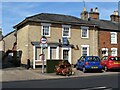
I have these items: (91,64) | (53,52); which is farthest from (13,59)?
(91,64)

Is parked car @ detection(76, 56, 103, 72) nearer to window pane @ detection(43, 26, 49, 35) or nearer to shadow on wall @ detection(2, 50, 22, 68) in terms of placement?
window pane @ detection(43, 26, 49, 35)

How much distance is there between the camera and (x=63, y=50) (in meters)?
29.2

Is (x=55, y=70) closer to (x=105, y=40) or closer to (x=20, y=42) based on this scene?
(x=20, y=42)

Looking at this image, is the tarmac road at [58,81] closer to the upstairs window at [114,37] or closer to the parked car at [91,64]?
the parked car at [91,64]

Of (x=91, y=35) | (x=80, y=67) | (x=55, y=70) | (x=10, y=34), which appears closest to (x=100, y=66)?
(x=80, y=67)

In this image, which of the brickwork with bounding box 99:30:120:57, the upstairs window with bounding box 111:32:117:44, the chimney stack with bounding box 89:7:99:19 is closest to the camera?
the brickwork with bounding box 99:30:120:57

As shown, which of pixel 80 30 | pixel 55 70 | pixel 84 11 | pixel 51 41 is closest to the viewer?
pixel 55 70

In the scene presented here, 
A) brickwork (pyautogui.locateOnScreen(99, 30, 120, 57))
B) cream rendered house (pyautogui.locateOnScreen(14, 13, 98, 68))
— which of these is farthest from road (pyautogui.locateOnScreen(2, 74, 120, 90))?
brickwork (pyautogui.locateOnScreen(99, 30, 120, 57))

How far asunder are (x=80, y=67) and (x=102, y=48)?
8291 millimetres

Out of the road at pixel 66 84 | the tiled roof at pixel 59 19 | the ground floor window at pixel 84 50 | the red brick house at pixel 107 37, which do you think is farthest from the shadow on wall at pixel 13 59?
the road at pixel 66 84

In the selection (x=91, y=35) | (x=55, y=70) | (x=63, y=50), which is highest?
(x=91, y=35)

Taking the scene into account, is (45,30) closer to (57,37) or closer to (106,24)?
(57,37)

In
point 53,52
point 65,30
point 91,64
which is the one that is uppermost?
point 65,30

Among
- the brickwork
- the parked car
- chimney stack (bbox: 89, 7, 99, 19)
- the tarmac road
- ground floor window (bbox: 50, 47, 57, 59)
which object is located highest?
chimney stack (bbox: 89, 7, 99, 19)
